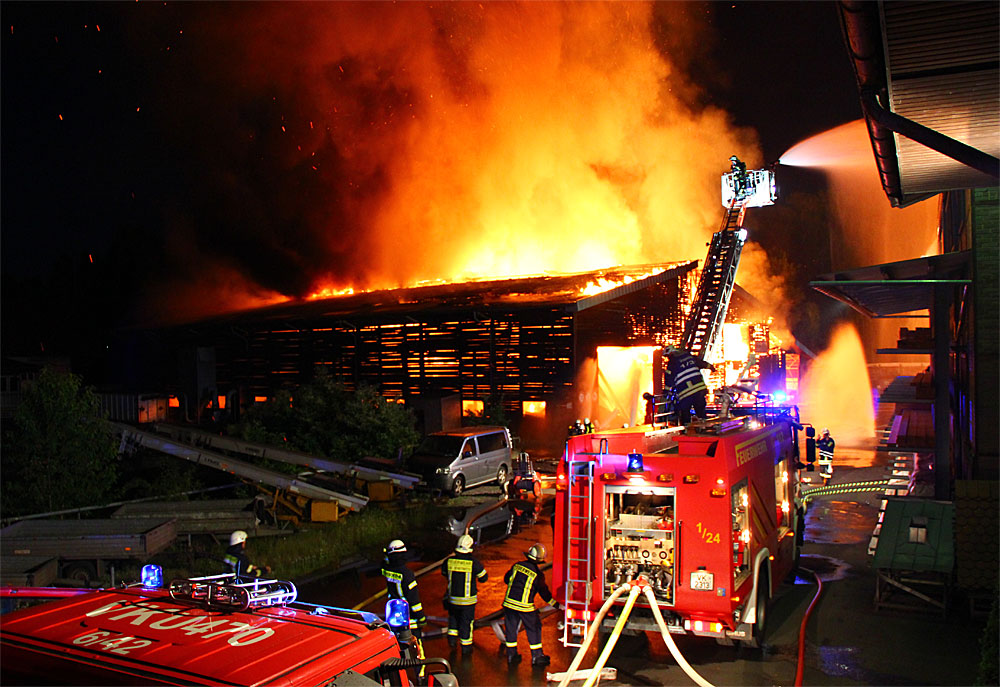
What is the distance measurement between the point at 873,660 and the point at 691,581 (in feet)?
8.28

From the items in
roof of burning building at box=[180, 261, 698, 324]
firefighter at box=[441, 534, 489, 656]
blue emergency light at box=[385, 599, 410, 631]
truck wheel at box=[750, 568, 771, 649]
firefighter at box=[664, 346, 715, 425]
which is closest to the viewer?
blue emergency light at box=[385, 599, 410, 631]

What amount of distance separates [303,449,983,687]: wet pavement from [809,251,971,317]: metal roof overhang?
4614mm

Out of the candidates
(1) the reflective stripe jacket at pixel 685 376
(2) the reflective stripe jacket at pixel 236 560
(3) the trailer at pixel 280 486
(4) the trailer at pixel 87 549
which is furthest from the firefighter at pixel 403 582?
(3) the trailer at pixel 280 486

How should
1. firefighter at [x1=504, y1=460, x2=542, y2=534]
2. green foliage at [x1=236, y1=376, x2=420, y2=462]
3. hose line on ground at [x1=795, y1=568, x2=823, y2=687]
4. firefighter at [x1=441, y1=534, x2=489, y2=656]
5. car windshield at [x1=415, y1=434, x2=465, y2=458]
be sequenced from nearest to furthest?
hose line on ground at [x1=795, y1=568, x2=823, y2=687] < firefighter at [x1=441, y1=534, x2=489, y2=656] < firefighter at [x1=504, y1=460, x2=542, y2=534] < car windshield at [x1=415, y1=434, x2=465, y2=458] < green foliage at [x1=236, y1=376, x2=420, y2=462]

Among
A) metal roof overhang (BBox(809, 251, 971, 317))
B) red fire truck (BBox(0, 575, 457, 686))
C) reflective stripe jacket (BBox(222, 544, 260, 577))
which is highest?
metal roof overhang (BBox(809, 251, 971, 317))

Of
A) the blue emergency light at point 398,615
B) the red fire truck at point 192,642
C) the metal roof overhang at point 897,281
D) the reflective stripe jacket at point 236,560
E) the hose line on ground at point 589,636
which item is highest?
the metal roof overhang at point 897,281

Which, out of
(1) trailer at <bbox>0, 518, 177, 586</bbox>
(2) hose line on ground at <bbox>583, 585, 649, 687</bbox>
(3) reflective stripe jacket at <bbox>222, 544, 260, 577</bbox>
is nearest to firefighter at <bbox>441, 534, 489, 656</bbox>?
(2) hose line on ground at <bbox>583, 585, 649, 687</bbox>

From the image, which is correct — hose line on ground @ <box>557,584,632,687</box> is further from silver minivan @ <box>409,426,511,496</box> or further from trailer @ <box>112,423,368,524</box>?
silver minivan @ <box>409,426,511,496</box>

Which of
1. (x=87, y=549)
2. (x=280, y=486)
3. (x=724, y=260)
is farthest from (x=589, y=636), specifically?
(x=724, y=260)

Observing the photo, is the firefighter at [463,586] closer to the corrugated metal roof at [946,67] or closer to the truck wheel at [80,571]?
the corrugated metal roof at [946,67]

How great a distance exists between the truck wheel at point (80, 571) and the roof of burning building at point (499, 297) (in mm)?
15411

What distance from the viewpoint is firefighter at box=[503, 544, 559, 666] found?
26.2 ft

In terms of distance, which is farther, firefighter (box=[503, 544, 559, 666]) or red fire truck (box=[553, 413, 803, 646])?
firefighter (box=[503, 544, 559, 666])

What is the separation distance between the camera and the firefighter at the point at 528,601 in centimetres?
799
